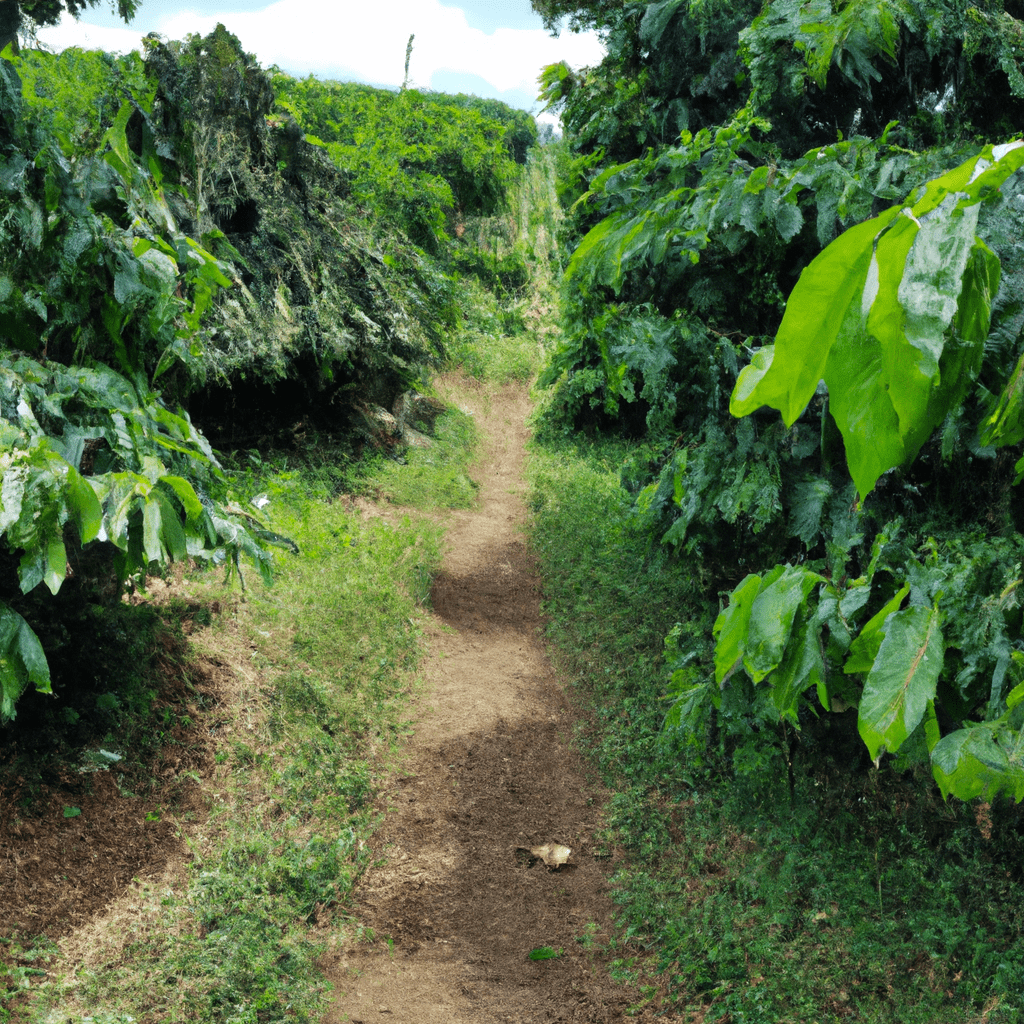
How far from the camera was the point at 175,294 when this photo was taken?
4.75 m

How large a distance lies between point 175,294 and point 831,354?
4.78m

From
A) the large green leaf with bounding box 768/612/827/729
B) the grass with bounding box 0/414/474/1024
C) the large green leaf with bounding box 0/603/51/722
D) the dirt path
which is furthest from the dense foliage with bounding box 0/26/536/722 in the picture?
the large green leaf with bounding box 768/612/827/729

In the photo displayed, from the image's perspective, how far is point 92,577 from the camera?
4895 mm

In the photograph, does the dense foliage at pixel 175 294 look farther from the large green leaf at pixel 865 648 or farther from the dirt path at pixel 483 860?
the large green leaf at pixel 865 648

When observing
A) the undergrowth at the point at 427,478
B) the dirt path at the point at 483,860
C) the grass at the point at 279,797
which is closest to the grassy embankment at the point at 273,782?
the grass at the point at 279,797

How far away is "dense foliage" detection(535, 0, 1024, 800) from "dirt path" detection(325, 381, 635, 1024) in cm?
115

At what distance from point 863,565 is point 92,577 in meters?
4.20

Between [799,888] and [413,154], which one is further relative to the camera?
[413,154]

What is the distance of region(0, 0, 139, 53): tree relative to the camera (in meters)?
7.59

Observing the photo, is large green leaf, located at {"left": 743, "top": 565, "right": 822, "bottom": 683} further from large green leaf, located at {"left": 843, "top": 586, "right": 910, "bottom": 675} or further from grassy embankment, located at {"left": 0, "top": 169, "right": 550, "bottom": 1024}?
grassy embankment, located at {"left": 0, "top": 169, "right": 550, "bottom": 1024}

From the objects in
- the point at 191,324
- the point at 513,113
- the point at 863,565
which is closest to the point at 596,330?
the point at 863,565

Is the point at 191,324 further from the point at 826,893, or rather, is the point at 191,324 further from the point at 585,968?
the point at 826,893

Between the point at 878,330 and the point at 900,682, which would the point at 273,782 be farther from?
the point at 878,330

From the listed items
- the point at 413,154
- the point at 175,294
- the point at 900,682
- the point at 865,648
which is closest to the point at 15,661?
the point at 175,294
